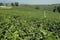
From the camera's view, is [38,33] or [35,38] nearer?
[35,38]

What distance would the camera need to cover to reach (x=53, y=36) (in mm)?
7469

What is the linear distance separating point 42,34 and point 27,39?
0.95 m

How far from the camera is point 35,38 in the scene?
711 centimetres

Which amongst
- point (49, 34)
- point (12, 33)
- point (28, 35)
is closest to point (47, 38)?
point (49, 34)

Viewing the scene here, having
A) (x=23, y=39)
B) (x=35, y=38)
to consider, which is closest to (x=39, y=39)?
(x=35, y=38)

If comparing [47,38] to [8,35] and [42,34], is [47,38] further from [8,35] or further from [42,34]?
[8,35]

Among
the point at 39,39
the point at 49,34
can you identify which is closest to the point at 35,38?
the point at 39,39

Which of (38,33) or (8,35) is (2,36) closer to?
(8,35)

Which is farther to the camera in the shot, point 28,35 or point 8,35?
point 28,35

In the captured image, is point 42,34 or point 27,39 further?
point 42,34

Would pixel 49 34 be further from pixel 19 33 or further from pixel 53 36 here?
pixel 19 33

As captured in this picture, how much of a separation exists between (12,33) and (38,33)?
1010 millimetres

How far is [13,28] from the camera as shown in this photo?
7.72 metres

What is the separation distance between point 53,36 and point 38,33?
0.52m
